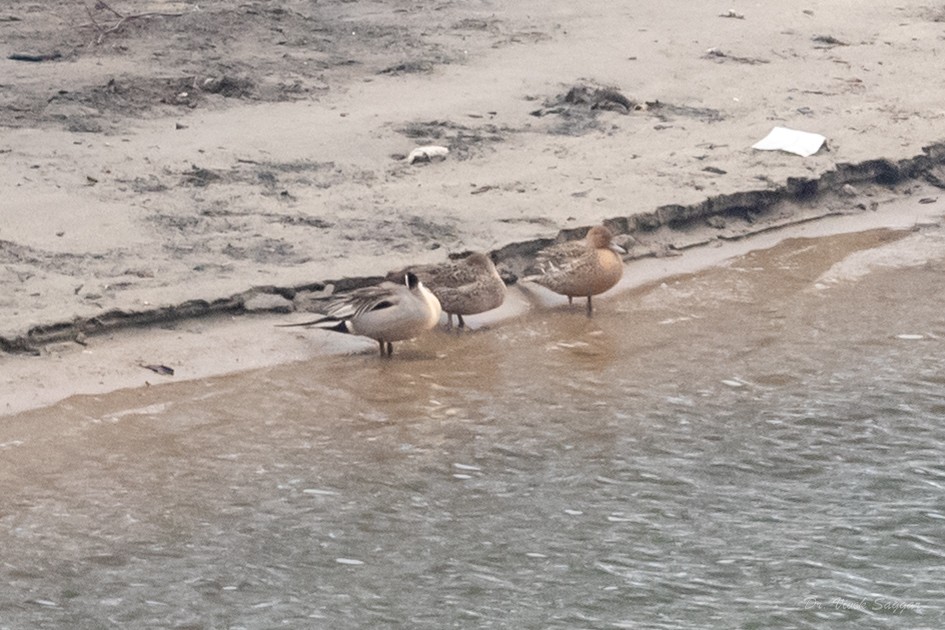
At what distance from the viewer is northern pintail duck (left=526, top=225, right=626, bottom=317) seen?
8.27m

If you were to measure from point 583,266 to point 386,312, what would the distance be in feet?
4.01

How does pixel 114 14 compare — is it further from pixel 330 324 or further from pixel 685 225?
pixel 330 324

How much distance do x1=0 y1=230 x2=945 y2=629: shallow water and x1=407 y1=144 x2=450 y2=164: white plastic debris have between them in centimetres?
184

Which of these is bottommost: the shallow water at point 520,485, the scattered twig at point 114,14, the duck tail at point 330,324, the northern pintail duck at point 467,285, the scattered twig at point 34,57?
the shallow water at point 520,485

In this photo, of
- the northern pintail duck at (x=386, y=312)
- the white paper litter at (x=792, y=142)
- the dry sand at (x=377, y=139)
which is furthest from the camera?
the white paper litter at (x=792, y=142)

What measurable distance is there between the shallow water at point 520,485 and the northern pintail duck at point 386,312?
0.64 feet

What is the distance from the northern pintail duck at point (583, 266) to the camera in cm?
827

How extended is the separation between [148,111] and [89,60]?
1330mm

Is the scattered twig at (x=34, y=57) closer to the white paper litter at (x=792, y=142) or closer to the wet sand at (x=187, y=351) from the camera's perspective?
the wet sand at (x=187, y=351)

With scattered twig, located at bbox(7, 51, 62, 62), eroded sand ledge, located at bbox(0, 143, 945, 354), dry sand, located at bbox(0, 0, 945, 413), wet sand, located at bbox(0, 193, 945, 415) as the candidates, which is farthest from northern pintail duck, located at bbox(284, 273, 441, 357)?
scattered twig, located at bbox(7, 51, 62, 62)

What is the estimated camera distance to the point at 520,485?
257 inches

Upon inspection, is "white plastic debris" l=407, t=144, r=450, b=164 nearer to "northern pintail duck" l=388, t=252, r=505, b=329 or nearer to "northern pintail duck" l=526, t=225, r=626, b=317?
"northern pintail duck" l=526, t=225, r=626, b=317

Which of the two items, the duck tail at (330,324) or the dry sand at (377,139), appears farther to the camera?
the dry sand at (377,139)

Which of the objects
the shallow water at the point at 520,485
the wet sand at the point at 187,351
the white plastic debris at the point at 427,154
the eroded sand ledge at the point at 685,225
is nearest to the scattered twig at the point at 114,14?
the white plastic debris at the point at 427,154
